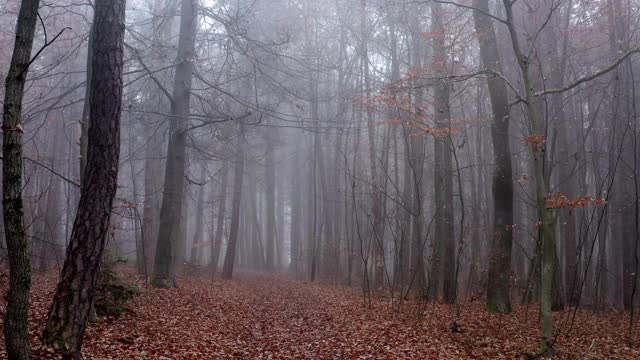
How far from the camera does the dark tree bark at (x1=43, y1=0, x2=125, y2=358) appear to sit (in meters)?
5.66

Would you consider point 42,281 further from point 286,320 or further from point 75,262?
point 75,262

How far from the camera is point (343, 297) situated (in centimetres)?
1462

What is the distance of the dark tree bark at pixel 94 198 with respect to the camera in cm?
566

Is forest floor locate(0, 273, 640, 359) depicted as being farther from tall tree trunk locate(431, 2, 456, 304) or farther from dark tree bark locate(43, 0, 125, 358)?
tall tree trunk locate(431, 2, 456, 304)

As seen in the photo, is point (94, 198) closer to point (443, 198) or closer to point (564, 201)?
point (564, 201)

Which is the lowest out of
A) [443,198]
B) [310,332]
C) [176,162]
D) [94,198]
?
[310,332]

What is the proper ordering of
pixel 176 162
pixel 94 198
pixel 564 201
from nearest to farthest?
pixel 94 198 < pixel 564 201 < pixel 176 162

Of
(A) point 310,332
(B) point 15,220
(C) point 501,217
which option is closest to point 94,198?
(B) point 15,220

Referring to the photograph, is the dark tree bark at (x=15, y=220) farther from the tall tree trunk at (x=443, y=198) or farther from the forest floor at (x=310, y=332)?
the tall tree trunk at (x=443, y=198)

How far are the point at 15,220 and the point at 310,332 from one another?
241 inches

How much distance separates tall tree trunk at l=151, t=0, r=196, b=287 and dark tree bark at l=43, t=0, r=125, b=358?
277 inches

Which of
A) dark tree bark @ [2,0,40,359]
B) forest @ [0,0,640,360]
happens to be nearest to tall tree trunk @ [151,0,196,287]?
forest @ [0,0,640,360]

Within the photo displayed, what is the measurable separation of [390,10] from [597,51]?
748 cm

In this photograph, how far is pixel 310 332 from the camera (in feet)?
31.2
